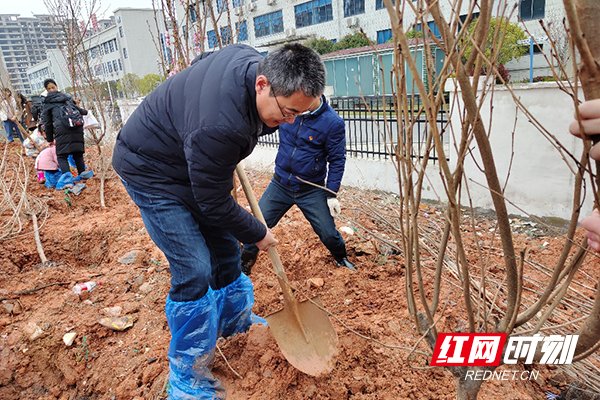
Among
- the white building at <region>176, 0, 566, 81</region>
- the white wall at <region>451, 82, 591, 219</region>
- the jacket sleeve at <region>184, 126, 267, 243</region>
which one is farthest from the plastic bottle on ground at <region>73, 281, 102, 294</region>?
the white building at <region>176, 0, 566, 81</region>

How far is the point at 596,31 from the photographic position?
86 centimetres

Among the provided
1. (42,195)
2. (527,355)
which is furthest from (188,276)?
(42,195)

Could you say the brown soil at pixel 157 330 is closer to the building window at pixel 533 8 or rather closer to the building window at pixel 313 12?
the building window at pixel 533 8

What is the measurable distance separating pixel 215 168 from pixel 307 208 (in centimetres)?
179

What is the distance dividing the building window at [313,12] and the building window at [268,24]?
80.2 inches

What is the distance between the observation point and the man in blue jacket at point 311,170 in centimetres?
329

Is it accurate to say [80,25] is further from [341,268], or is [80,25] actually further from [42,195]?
[341,268]

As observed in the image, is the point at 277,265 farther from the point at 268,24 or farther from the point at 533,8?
the point at 268,24

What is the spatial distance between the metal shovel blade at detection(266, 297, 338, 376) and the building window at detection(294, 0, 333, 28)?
94.9 feet

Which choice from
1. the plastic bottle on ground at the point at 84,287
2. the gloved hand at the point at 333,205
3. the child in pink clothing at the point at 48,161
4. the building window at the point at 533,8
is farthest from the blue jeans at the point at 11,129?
the building window at the point at 533,8

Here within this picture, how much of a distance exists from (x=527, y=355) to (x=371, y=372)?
986 mm

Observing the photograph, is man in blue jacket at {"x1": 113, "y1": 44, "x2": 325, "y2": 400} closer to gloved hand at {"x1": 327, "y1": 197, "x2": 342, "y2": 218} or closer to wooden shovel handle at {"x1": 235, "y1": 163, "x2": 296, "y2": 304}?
wooden shovel handle at {"x1": 235, "y1": 163, "x2": 296, "y2": 304}

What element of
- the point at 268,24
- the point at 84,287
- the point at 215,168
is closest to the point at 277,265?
the point at 215,168

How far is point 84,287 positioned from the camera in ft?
11.1
